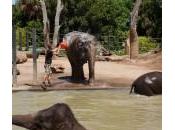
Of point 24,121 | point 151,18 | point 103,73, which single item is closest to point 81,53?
point 103,73

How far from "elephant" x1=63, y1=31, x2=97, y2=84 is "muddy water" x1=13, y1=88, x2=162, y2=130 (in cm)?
80

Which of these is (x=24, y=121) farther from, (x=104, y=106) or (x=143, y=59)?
(x=143, y=59)

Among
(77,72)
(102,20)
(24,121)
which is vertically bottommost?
(24,121)

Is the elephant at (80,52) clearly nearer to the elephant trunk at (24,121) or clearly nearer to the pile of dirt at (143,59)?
the pile of dirt at (143,59)

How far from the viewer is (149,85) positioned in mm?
6945

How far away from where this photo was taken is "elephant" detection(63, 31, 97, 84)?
26.8ft

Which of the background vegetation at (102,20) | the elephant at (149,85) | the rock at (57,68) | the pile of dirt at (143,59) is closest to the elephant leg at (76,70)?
the rock at (57,68)

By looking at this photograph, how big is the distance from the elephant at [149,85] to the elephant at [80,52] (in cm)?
103

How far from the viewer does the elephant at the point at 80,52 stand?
8.16 metres

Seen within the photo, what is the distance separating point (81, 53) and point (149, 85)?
161 centimetres
